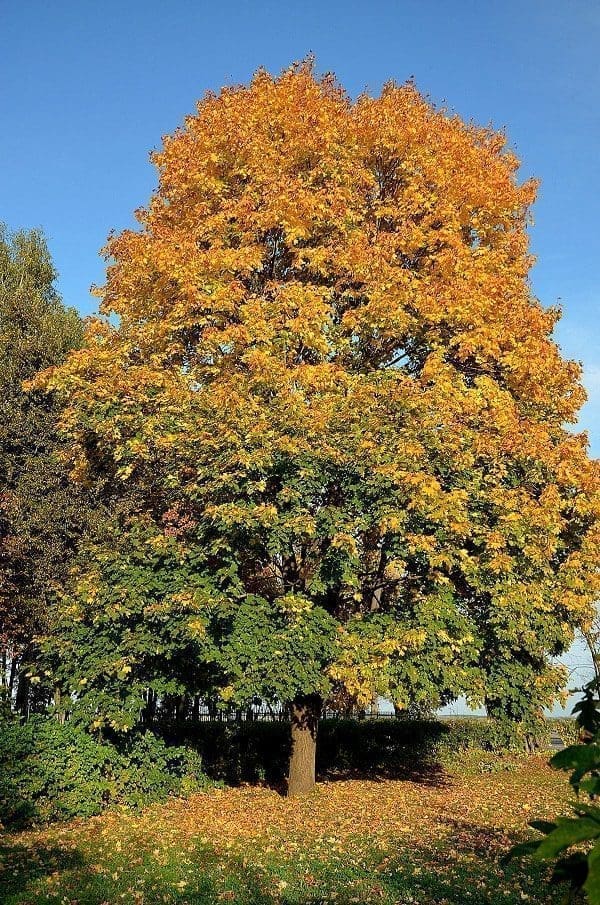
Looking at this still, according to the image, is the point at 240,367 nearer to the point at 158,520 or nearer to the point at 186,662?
the point at 158,520

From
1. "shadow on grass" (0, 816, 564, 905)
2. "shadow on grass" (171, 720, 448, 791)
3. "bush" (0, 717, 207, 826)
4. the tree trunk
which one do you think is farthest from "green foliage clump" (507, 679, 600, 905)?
"shadow on grass" (171, 720, 448, 791)

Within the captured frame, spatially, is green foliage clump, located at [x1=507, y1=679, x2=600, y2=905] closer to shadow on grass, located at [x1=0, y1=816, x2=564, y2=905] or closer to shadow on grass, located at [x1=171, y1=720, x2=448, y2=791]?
shadow on grass, located at [x1=0, y1=816, x2=564, y2=905]

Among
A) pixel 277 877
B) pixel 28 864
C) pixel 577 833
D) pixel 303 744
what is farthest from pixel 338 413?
pixel 577 833

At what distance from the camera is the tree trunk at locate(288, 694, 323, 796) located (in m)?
15.7

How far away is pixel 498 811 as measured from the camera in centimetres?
1476

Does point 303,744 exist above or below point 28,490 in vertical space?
below

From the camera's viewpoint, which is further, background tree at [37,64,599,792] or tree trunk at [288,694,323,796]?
tree trunk at [288,694,323,796]

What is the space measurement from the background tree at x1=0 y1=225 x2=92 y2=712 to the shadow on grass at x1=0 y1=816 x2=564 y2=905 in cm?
1043

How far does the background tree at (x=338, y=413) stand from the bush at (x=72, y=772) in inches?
70.1

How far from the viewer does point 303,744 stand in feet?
52.5

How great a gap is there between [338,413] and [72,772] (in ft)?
26.2

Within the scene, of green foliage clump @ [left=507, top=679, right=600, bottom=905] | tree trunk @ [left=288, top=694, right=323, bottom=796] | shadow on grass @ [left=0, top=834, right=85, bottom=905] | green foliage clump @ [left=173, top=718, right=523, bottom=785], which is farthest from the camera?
green foliage clump @ [left=173, top=718, right=523, bottom=785]

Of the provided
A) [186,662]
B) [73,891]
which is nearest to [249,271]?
[186,662]

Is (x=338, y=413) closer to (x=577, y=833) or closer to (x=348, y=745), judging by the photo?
(x=577, y=833)
